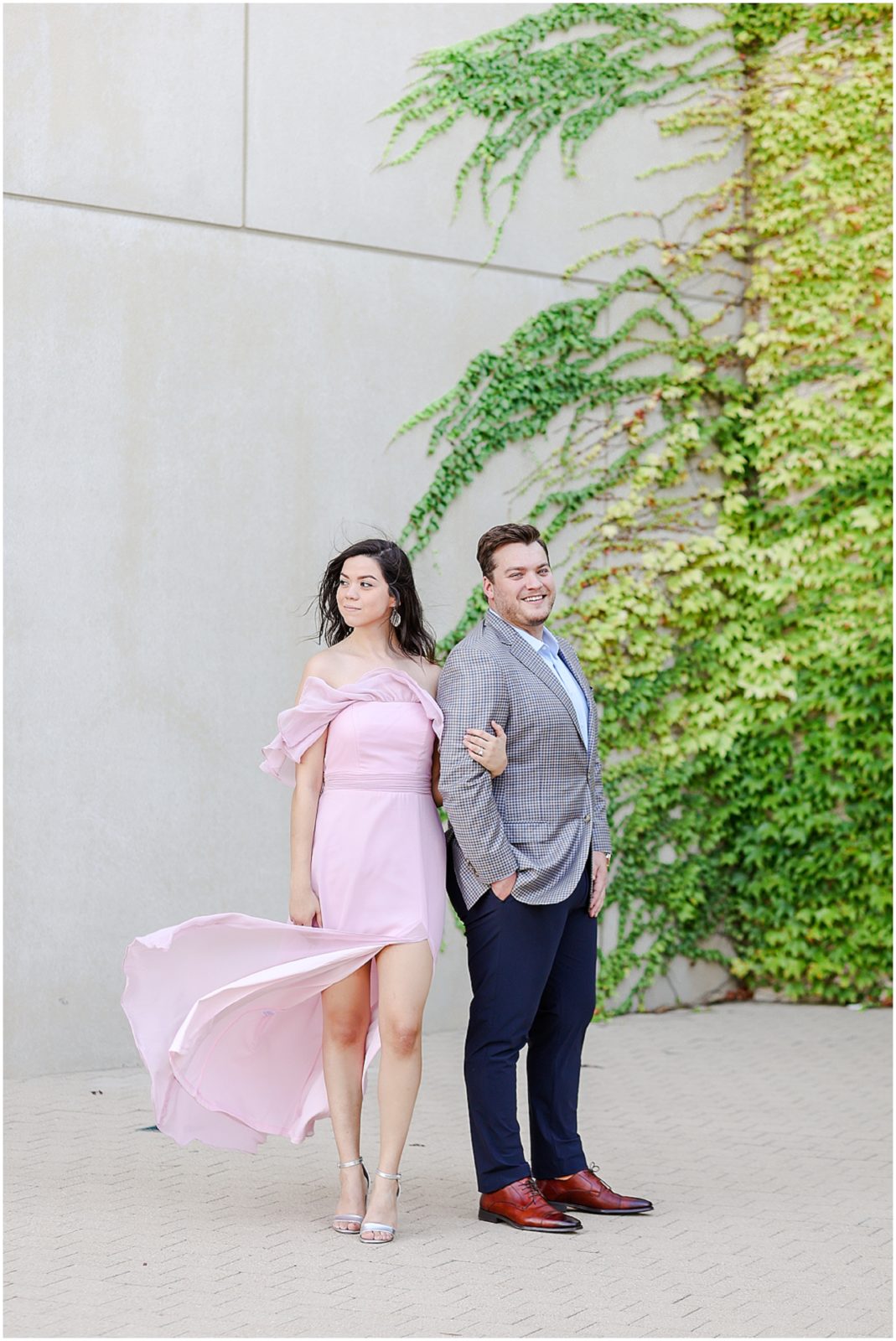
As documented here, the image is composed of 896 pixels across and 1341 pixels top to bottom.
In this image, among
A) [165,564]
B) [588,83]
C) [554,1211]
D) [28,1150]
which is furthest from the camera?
[588,83]

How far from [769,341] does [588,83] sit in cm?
155

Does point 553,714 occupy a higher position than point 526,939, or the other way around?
point 553,714

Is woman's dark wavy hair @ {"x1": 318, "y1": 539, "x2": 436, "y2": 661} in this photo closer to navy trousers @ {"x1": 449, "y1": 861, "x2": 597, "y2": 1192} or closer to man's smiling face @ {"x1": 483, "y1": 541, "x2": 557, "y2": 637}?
man's smiling face @ {"x1": 483, "y1": 541, "x2": 557, "y2": 637}

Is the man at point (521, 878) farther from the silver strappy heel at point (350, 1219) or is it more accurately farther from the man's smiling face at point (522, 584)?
the silver strappy heel at point (350, 1219)

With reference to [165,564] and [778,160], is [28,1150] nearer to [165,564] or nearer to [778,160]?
[165,564]

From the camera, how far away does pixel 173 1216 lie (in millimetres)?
4527

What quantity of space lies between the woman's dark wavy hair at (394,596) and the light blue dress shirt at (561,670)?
22 centimetres

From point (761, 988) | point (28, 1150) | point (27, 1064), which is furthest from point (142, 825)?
point (761, 988)

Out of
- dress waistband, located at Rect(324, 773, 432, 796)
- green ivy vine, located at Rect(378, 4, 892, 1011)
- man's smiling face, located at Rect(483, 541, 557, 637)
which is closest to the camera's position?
dress waistband, located at Rect(324, 773, 432, 796)

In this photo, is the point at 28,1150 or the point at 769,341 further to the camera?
the point at 769,341

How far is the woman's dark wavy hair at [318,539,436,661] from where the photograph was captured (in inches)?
180

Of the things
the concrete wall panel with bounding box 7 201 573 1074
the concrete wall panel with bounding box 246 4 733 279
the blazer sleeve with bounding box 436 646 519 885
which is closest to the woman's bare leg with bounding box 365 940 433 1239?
the blazer sleeve with bounding box 436 646 519 885

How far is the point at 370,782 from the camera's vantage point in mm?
4438

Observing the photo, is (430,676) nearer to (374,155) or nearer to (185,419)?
(185,419)
